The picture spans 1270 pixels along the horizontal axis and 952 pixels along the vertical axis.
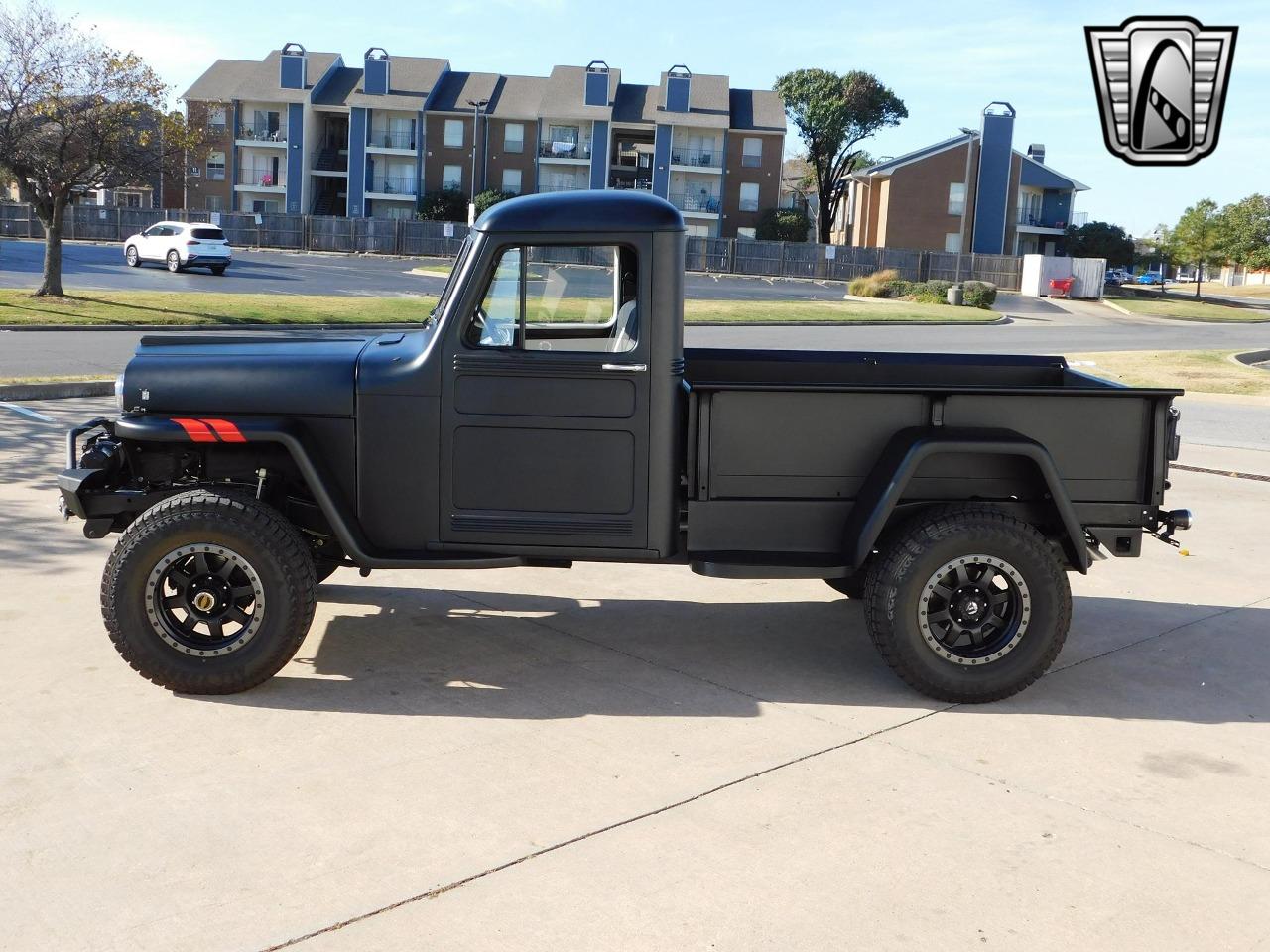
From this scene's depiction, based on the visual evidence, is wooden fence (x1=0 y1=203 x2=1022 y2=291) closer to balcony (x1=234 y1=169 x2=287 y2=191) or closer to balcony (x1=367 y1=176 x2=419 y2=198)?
balcony (x1=367 y1=176 x2=419 y2=198)

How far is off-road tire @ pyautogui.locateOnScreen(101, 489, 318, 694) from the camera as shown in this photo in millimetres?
5117

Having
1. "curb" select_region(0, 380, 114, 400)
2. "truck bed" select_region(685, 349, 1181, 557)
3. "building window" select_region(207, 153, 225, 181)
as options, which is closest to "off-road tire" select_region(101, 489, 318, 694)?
"truck bed" select_region(685, 349, 1181, 557)

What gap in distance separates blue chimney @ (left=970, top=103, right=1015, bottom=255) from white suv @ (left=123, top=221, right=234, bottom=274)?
148ft

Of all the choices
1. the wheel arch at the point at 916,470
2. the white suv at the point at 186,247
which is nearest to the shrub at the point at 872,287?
the white suv at the point at 186,247

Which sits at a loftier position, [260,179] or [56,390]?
[260,179]

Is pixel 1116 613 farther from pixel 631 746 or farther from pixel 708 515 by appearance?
pixel 631 746

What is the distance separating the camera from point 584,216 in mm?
5355

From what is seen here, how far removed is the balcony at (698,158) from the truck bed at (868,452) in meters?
68.4

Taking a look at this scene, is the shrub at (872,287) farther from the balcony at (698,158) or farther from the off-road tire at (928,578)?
the off-road tire at (928,578)

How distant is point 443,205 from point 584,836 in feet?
227

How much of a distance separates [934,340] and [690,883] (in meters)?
27.2

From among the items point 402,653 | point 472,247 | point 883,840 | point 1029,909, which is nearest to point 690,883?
point 883,840

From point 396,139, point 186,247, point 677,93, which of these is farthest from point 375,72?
point 186,247

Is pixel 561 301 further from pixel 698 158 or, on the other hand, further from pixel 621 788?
pixel 698 158
